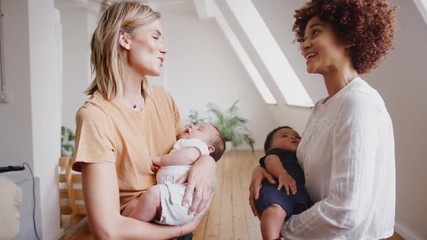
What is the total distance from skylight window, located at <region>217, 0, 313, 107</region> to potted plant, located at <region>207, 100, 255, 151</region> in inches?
78.7

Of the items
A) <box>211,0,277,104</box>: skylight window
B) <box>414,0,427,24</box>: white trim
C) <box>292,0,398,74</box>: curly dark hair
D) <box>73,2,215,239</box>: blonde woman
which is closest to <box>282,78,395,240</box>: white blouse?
<box>292,0,398,74</box>: curly dark hair

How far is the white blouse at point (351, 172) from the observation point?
107 cm

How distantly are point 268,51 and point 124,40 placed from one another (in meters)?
4.55

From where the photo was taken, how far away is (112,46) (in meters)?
1.16

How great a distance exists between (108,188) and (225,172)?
506 centimetres

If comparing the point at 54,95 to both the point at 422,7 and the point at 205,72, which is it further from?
the point at 205,72

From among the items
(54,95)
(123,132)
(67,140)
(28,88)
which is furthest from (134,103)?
(67,140)

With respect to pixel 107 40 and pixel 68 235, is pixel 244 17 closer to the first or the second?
pixel 68 235

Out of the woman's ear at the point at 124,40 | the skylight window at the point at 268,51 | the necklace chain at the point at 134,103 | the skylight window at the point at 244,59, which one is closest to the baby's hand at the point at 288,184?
the necklace chain at the point at 134,103

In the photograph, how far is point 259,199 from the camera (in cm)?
128

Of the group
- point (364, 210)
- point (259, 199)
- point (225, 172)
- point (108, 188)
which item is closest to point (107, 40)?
point (108, 188)

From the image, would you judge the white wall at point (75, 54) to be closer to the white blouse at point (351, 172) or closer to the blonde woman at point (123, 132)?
the blonde woman at point (123, 132)

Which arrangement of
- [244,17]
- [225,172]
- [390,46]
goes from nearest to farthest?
[390,46] < [244,17] < [225,172]

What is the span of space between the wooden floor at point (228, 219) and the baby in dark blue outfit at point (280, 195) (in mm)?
2109
